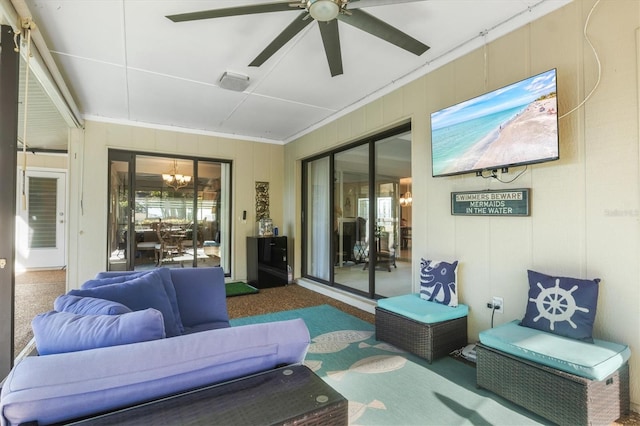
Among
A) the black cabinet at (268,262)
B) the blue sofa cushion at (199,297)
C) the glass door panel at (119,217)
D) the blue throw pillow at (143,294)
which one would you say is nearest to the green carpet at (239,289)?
the black cabinet at (268,262)

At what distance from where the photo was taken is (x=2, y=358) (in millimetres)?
2062

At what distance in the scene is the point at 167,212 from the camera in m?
5.64

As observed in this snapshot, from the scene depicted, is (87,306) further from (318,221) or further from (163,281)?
(318,221)

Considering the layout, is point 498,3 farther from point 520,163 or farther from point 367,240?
point 367,240

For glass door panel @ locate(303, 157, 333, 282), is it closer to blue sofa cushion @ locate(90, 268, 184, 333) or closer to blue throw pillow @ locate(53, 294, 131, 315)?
blue sofa cushion @ locate(90, 268, 184, 333)

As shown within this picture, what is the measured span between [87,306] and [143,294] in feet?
1.63

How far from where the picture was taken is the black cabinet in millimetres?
5406

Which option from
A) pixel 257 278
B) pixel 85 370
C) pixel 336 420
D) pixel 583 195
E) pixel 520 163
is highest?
pixel 520 163

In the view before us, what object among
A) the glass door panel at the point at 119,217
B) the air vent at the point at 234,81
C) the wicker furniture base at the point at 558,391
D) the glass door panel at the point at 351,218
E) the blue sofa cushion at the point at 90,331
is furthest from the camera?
the glass door panel at the point at 119,217

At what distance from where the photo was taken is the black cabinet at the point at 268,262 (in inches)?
213

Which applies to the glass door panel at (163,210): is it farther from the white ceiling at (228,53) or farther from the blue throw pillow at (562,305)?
the blue throw pillow at (562,305)

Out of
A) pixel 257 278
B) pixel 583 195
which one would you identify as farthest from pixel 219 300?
pixel 257 278

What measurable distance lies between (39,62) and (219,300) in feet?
8.39

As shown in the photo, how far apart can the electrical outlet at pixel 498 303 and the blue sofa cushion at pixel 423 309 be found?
0.79 ft
